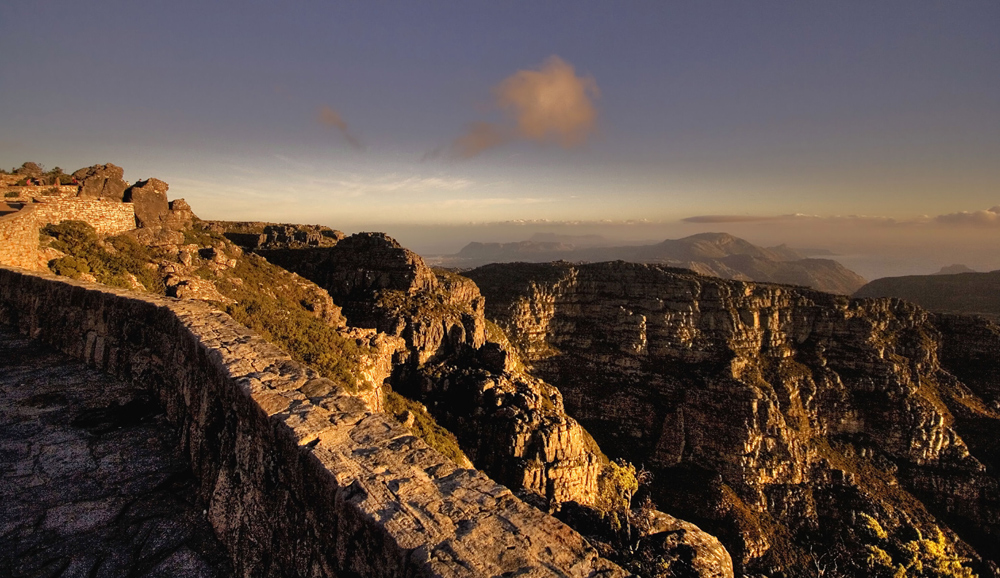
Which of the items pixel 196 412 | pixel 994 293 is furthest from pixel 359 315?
pixel 994 293

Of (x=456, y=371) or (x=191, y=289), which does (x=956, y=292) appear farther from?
(x=191, y=289)

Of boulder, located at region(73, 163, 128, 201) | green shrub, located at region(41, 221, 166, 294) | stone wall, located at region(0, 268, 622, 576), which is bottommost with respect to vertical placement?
stone wall, located at region(0, 268, 622, 576)

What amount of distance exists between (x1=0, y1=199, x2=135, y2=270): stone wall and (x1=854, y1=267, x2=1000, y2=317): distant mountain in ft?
470

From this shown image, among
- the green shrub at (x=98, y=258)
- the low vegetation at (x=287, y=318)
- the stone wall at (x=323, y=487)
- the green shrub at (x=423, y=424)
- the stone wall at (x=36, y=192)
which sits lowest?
the green shrub at (x=423, y=424)

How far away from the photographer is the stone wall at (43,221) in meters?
13.3

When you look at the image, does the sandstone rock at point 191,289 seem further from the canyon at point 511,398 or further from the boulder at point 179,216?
the boulder at point 179,216

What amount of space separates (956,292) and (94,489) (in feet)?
537

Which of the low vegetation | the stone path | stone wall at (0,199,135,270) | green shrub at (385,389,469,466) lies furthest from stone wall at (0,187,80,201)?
green shrub at (385,389,469,466)

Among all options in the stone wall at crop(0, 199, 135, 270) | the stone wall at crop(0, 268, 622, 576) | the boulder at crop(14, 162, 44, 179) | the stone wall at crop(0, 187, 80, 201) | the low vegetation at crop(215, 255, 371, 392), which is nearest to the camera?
the stone wall at crop(0, 268, 622, 576)

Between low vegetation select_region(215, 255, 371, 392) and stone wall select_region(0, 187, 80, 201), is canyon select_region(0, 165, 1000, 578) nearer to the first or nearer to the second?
low vegetation select_region(215, 255, 371, 392)

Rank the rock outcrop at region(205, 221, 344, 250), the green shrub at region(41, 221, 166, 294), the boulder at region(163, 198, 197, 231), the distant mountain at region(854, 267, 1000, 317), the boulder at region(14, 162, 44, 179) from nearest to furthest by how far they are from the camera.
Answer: the green shrub at region(41, 221, 166, 294) < the boulder at region(14, 162, 44, 179) < the boulder at region(163, 198, 197, 231) < the rock outcrop at region(205, 221, 344, 250) < the distant mountain at region(854, 267, 1000, 317)

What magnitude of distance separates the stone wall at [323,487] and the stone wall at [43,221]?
1277 centimetres

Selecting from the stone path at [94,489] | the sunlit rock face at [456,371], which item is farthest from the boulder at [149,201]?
the stone path at [94,489]

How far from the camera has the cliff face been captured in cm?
4753
